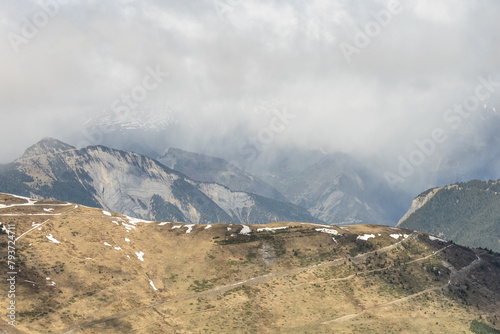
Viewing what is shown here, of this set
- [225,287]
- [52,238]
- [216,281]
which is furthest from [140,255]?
[225,287]

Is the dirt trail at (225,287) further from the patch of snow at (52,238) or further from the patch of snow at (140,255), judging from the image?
the patch of snow at (52,238)

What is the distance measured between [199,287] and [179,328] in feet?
85.0

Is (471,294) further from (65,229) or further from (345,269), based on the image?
(65,229)

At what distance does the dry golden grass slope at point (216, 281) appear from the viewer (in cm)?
12850

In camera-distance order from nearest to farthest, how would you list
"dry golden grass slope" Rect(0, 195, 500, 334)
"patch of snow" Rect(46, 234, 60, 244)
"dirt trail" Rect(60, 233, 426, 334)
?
"dirt trail" Rect(60, 233, 426, 334) < "dry golden grass slope" Rect(0, 195, 500, 334) < "patch of snow" Rect(46, 234, 60, 244)

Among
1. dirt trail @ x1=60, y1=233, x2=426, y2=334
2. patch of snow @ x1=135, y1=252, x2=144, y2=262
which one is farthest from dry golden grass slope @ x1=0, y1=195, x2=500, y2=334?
patch of snow @ x1=135, y1=252, x2=144, y2=262

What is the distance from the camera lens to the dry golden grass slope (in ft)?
422

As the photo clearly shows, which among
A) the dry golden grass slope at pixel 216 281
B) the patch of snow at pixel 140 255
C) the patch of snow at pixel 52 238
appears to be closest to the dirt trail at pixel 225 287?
the dry golden grass slope at pixel 216 281

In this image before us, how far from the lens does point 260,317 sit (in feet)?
463

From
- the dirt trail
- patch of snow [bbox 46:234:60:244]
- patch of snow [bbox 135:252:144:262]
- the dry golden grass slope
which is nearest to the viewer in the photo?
the dirt trail

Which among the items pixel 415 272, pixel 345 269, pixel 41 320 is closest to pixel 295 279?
pixel 345 269

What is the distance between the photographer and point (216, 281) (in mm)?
158875

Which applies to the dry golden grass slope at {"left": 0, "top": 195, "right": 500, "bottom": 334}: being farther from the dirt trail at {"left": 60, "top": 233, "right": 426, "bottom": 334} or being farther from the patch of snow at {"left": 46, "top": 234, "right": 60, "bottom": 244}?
the patch of snow at {"left": 46, "top": 234, "right": 60, "bottom": 244}

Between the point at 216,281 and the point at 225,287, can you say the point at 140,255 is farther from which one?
the point at 225,287
